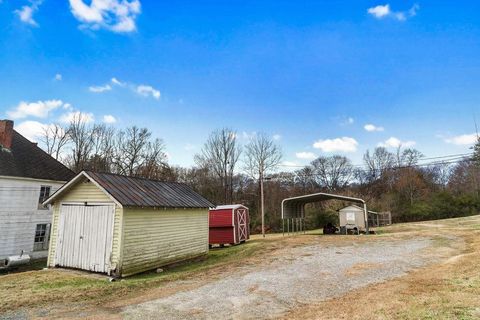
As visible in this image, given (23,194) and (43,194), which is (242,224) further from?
(23,194)

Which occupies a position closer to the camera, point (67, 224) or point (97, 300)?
point (97, 300)

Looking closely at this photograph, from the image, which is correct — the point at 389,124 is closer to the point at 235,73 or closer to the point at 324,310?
the point at 235,73

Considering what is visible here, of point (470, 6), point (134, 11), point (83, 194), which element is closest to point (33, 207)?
point (83, 194)

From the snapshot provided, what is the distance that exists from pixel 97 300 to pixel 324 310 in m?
5.72

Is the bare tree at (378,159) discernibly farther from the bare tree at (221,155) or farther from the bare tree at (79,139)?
the bare tree at (79,139)

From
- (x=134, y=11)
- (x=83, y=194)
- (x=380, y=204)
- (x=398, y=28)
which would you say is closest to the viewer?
(x=83, y=194)

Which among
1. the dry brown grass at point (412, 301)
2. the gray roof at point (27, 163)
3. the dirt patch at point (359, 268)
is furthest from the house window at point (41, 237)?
the dry brown grass at point (412, 301)

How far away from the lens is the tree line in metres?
36.8

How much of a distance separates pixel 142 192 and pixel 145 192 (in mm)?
208

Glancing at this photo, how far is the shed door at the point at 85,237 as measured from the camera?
1090 centimetres

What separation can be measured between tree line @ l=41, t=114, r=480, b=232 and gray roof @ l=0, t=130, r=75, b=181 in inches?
480

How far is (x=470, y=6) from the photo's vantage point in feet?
43.5

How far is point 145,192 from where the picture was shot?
507 inches

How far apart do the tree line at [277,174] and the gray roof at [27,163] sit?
40.0 feet
